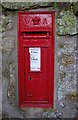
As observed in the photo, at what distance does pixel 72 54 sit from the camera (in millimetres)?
4762

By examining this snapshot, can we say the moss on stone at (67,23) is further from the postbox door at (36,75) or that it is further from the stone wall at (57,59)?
the postbox door at (36,75)

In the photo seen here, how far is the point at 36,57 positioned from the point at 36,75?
0.27 m

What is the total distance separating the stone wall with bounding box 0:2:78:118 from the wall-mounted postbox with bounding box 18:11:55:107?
0.08m

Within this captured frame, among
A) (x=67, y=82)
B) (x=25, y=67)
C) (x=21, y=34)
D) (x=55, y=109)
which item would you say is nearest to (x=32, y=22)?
(x=21, y=34)

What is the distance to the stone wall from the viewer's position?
4.69 metres

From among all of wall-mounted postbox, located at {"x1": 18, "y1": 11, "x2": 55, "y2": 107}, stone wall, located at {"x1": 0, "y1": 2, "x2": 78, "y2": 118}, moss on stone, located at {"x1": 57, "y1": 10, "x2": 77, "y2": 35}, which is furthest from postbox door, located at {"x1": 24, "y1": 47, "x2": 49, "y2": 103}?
moss on stone, located at {"x1": 57, "y1": 10, "x2": 77, "y2": 35}

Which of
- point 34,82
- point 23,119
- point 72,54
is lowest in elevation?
point 23,119

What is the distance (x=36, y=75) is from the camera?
478 cm

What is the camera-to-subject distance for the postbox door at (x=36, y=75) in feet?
15.5

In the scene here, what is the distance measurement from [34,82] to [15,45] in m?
0.61

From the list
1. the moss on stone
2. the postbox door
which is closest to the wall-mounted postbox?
the postbox door

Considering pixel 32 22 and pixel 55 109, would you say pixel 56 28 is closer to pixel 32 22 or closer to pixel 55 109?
pixel 32 22

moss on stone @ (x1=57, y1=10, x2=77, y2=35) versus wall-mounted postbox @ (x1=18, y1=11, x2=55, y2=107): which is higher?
moss on stone @ (x1=57, y1=10, x2=77, y2=35)

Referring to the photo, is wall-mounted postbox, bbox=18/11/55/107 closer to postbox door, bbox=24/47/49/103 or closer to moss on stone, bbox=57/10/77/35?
postbox door, bbox=24/47/49/103
